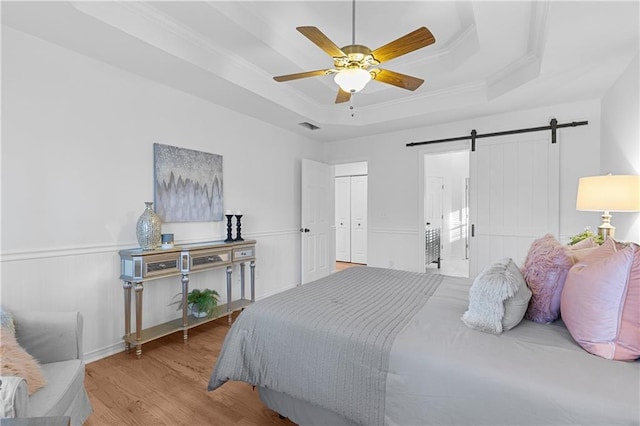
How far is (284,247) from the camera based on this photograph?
4.67 m

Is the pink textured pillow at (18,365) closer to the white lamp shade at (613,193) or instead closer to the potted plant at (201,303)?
the potted plant at (201,303)

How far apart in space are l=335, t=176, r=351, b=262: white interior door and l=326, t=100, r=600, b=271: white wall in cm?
205

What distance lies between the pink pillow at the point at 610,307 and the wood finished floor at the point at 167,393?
157cm

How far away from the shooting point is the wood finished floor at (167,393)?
1850 mm

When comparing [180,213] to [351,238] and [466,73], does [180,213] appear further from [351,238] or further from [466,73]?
[351,238]

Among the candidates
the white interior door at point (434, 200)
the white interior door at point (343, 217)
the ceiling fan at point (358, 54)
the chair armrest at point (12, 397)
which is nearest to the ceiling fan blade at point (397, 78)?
the ceiling fan at point (358, 54)

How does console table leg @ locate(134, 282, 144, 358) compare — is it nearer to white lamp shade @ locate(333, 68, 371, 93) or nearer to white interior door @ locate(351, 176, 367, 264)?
white lamp shade @ locate(333, 68, 371, 93)

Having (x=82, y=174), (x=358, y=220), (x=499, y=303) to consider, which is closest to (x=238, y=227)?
(x=82, y=174)

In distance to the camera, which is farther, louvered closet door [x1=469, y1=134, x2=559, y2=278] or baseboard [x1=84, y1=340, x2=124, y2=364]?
louvered closet door [x1=469, y1=134, x2=559, y2=278]

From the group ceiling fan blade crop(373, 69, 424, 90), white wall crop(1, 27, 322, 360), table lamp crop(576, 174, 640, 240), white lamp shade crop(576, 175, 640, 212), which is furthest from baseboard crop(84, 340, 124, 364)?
white lamp shade crop(576, 175, 640, 212)

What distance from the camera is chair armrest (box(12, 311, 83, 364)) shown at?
1.60m

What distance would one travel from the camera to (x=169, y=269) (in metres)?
2.82

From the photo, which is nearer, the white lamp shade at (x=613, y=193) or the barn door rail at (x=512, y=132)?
the white lamp shade at (x=613, y=193)

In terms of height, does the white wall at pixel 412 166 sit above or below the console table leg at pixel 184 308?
above
